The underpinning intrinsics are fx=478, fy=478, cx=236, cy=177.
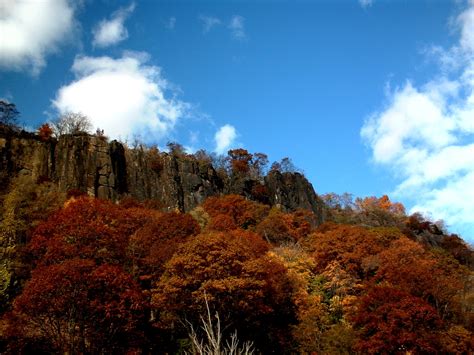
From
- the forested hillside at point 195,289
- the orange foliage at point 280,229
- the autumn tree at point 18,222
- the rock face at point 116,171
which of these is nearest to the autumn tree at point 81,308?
the forested hillside at point 195,289

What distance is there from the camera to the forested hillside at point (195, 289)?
27156 mm

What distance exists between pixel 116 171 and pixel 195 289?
35574 millimetres

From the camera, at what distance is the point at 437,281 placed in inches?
1480

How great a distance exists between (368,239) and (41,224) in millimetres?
30115

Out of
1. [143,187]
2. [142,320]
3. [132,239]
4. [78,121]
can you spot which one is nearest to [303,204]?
[143,187]

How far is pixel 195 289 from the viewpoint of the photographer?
30.3 m

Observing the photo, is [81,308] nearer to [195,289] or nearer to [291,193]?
[195,289]

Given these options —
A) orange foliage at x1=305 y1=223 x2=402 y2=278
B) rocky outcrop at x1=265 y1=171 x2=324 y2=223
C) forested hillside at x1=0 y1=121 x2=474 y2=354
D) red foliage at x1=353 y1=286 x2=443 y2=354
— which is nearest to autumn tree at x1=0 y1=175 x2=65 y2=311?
forested hillside at x1=0 y1=121 x2=474 y2=354

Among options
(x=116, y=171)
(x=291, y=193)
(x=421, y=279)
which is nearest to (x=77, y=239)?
(x=421, y=279)

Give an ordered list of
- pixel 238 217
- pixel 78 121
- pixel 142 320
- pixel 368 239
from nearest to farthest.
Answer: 1. pixel 142 320
2. pixel 368 239
3. pixel 238 217
4. pixel 78 121

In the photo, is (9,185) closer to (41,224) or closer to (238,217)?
(41,224)

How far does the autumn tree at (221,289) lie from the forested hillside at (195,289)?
9cm

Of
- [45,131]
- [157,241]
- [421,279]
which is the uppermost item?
[45,131]

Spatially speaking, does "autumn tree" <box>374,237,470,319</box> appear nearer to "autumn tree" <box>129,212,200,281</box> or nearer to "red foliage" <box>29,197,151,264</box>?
"autumn tree" <box>129,212,200,281</box>
